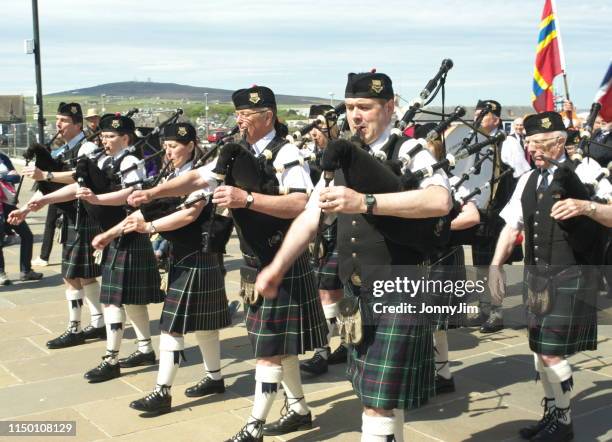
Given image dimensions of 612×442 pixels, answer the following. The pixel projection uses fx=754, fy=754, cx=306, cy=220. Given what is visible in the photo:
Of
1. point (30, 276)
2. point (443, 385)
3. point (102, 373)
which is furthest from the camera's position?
point (30, 276)

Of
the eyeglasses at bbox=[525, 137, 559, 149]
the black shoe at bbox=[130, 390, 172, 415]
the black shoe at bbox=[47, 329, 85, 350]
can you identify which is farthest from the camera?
the black shoe at bbox=[47, 329, 85, 350]

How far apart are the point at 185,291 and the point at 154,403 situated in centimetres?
72

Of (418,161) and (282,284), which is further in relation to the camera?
(282,284)

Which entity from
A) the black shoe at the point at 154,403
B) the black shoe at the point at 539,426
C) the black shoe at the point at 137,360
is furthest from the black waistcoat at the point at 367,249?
the black shoe at the point at 137,360

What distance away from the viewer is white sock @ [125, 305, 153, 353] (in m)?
5.64

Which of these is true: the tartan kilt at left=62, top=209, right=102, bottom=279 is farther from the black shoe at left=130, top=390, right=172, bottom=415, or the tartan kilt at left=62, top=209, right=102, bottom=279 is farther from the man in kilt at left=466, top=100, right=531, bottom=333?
the man in kilt at left=466, top=100, right=531, bottom=333

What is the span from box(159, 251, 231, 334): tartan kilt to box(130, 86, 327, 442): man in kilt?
59 centimetres

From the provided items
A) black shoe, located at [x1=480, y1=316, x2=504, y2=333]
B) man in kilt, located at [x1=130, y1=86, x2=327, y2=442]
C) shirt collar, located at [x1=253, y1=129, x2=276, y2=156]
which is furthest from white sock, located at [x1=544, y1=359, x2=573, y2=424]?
black shoe, located at [x1=480, y1=316, x2=504, y2=333]

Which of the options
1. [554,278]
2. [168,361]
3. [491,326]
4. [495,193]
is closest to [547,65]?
[495,193]

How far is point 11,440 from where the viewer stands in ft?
14.4

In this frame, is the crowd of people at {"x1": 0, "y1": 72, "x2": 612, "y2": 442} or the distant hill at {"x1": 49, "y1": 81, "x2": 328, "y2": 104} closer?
the crowd of people at {"x1": 0, "y1": 72, "x2": 612, "y2": 442}

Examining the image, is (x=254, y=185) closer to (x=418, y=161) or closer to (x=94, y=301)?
(x=418, y=161)

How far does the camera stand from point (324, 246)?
19.4ft

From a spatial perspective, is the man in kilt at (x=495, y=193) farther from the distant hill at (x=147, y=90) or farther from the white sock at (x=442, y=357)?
the distant hill at (x=147, y=90)
